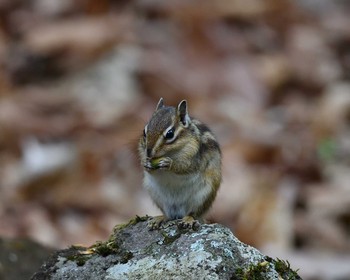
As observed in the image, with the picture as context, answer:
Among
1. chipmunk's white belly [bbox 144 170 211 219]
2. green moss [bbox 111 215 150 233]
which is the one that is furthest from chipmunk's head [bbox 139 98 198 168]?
green moss [bbox 111 215 150 233]

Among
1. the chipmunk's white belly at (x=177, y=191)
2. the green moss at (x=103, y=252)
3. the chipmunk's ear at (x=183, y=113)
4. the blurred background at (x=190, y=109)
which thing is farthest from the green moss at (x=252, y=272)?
the blurred background at (x=190, y=109)

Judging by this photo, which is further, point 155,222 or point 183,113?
point 183,113

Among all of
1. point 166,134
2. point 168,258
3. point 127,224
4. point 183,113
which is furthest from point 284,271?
point 183,113

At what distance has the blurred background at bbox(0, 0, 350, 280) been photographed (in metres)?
8.91

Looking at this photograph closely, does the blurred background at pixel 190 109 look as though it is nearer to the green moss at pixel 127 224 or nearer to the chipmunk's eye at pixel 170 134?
the chipmunk's eye at pixel 170 134

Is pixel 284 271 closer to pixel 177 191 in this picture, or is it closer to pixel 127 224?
pixel 127 224

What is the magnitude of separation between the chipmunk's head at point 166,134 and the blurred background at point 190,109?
468mm

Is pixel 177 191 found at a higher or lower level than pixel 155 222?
higher

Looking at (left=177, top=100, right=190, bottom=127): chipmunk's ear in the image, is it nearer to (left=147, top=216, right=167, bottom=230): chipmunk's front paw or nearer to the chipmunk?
the chipmunk

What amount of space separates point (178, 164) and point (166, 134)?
173mm

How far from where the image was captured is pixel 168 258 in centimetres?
427

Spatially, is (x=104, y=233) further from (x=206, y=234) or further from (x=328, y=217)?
(x=206, y=234)

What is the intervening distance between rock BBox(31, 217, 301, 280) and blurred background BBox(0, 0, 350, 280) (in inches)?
50.9

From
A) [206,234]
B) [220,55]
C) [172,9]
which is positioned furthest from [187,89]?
[206,234]
